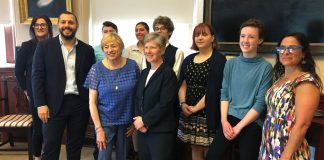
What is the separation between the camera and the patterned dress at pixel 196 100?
2092mm

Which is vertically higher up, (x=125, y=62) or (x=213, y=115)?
(x=125, y=62)

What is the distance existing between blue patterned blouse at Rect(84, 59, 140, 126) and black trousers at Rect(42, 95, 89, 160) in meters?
0.26

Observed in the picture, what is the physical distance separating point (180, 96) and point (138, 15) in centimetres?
150

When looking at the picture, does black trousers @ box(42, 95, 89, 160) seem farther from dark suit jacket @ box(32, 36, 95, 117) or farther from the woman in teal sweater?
the woman in teal sweater

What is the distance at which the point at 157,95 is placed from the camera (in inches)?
75.1

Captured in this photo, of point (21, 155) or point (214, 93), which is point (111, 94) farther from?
point (21, 155)

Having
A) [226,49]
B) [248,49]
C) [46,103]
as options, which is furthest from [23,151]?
[248,49]

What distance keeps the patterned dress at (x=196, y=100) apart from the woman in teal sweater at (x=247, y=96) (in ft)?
0.70

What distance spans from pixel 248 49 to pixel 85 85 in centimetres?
117

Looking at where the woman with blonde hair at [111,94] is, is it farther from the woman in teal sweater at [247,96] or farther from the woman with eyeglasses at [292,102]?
the woman with eyeglasses at [292,102]

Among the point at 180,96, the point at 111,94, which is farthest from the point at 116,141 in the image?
the point at 180,96

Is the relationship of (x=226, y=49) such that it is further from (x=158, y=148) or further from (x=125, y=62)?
(x=158, y=148)

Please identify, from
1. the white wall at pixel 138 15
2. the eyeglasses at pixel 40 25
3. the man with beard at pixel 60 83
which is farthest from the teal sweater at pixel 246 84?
the eyeglasses at pixel 40 25

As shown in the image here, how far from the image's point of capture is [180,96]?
85.8 inches
